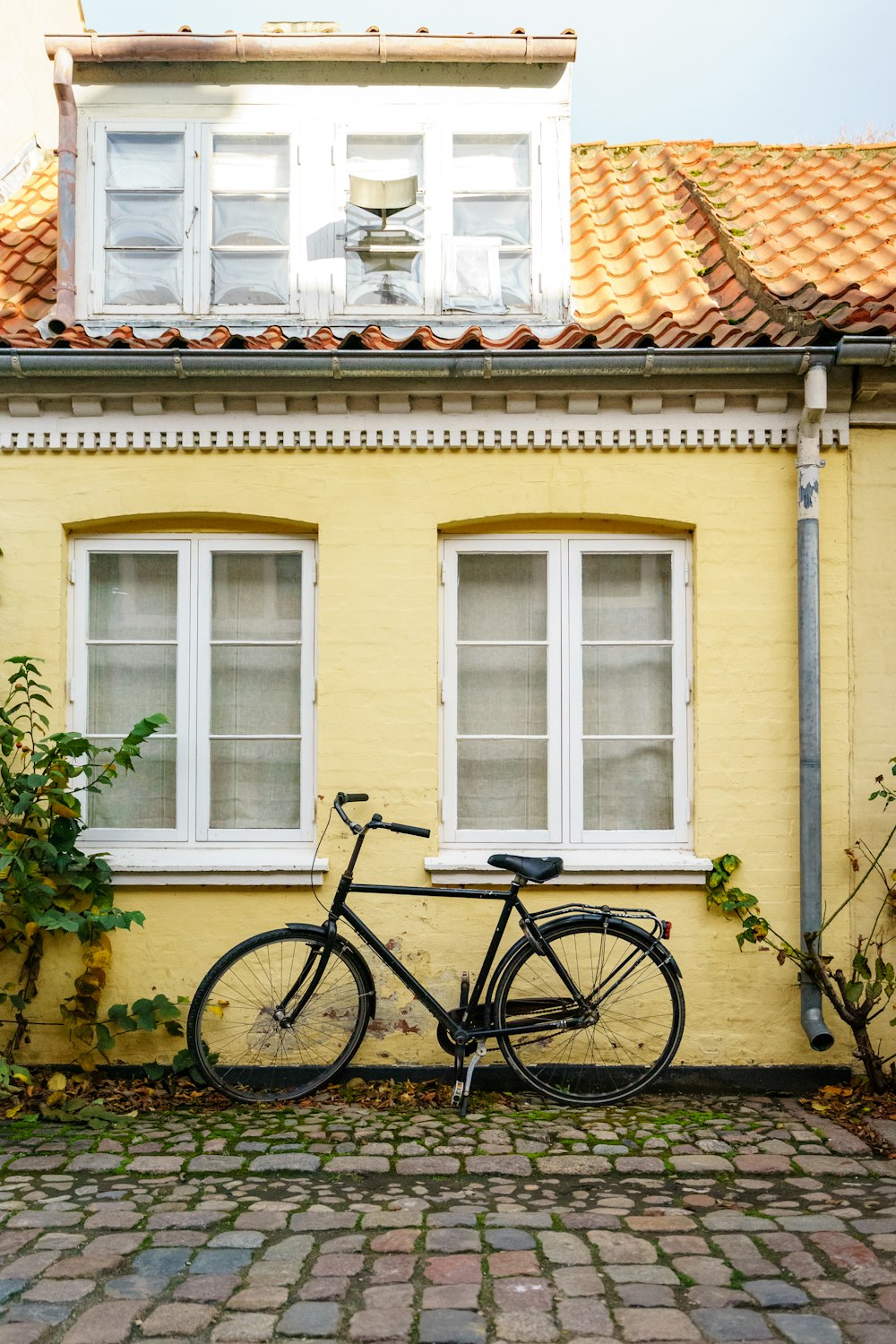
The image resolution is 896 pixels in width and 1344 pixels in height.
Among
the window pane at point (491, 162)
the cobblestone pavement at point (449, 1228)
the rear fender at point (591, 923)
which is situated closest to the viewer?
the cobblestone pavement at point (449, 1228)

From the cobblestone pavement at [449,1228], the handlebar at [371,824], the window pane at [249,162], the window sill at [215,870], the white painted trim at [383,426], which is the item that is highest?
the window pane at [249,162]

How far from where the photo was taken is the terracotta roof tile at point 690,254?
18.5 feet

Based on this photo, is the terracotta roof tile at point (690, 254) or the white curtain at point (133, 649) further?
the white curtain at point (133, 649)

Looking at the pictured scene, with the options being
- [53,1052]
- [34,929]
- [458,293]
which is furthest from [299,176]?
[53,1052]

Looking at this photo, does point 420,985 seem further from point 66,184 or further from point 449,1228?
point 66,184

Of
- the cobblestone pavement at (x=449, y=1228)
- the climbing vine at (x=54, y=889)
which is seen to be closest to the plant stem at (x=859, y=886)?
the cobblestone pavement at (x=449, y=1228)

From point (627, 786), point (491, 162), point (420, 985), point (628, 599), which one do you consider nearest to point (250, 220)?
point (491, 162)

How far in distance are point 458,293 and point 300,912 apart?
→ 373 cm

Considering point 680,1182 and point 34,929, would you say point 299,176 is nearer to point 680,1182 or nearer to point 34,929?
point 34,929

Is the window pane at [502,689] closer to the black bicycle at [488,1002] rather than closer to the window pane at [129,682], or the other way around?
the black bicycle at [488,1002]

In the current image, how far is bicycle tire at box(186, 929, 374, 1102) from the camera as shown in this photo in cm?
541

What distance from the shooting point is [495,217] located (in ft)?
22.6

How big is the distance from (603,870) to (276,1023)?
5.77ft

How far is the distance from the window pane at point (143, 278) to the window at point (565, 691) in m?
2.46
